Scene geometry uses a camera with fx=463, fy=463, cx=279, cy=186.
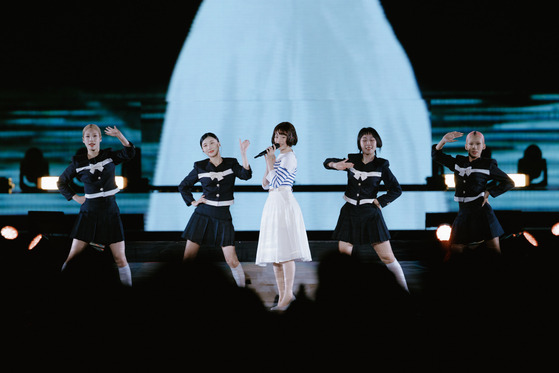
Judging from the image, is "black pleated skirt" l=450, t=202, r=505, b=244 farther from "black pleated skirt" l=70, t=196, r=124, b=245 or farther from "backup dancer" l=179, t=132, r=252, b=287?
"black pleated skirt" l=70, t=196, r=124, b=245

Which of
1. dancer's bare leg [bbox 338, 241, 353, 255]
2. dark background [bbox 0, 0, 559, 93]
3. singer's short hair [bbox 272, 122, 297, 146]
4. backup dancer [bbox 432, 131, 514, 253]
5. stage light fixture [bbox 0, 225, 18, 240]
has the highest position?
dark background [bbox 0, 0, 559, 93]

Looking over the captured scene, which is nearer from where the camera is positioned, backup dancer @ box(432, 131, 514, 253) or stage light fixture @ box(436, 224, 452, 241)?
backup dancer @ box(432, 131, 514, 253)

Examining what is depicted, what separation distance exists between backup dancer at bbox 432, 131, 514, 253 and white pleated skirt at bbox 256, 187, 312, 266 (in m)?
1.32

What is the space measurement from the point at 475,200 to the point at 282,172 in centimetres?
161

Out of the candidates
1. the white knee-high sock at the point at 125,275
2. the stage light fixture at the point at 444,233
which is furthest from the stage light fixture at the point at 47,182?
the stage light fixture at the point at 444,233

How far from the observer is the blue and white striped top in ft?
11.1

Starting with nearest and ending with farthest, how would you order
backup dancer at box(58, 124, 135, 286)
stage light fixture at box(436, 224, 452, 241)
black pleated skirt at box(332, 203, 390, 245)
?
1. black pleated skirt at box(332, 203, 390, 245)
2. backup dancer at box(58, 124, 135, 286)
3. stage light fixture at box(436, 224, 452, 241)

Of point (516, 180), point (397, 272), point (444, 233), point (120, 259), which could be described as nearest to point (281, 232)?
point (397, 272)

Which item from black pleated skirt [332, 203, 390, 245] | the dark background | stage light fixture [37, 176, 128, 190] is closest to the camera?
black pleated skirt [332, 203, 390, 245]

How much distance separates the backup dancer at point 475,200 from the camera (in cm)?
369

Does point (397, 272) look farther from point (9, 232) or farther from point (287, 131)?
point (9, 232)

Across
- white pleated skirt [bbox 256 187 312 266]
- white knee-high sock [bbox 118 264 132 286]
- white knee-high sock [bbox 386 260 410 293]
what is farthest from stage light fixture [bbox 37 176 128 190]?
white knee-high sock [bbox 386 260 410 293]

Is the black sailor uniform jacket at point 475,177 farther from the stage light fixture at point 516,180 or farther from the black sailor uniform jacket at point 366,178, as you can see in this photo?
the stage light fixture at point 516,180

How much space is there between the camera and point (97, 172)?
12.1ft
